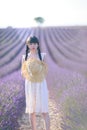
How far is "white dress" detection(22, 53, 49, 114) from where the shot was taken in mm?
3449

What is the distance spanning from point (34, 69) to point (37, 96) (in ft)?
0.61

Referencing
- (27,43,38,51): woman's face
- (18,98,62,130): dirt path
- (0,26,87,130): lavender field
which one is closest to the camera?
(27,43,38,51): woman's face

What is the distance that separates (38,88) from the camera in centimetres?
345

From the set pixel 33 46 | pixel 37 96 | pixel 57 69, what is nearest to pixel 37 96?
pixel 37 96

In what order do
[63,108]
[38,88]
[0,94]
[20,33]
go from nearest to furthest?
[38,88] → [0,94] → [63,108] → [20,33]

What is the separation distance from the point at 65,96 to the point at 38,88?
0.58m

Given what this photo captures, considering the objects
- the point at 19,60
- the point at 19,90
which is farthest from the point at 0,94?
the point at 19,60

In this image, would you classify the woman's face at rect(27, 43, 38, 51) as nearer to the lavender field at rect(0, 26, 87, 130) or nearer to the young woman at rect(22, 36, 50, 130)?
the young woman at rect(22, 36, 50, 130)

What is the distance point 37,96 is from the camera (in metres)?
3.47

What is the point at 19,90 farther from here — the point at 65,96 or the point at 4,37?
the point at 4,37

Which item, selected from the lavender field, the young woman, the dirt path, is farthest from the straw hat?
the dirt path

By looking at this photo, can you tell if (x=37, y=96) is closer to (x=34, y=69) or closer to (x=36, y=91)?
(x=36, y=91)

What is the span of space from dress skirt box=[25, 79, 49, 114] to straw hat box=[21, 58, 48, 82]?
0.11ft

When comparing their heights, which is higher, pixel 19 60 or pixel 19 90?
pixel 19 60
